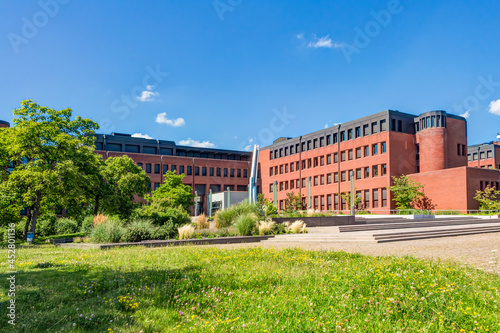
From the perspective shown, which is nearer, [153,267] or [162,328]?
[162,328]

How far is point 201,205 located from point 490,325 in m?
76.2

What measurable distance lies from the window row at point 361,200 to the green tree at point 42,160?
40454 millimetres

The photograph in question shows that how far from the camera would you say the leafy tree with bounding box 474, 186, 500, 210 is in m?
43.4

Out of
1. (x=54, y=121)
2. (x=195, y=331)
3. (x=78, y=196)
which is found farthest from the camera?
(x=54, y=121)

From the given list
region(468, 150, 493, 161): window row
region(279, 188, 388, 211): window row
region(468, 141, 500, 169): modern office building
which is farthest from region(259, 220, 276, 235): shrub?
region(468, 150, 493, 161): window row

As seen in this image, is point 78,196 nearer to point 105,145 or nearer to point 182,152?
point 105,145

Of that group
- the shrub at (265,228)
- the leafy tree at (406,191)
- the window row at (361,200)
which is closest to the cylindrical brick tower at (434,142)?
the leafy tree at (406,191)

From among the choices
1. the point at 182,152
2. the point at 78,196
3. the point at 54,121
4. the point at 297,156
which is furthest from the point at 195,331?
the point at 182,152

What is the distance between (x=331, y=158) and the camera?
6412cm

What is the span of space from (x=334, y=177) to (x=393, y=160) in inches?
482

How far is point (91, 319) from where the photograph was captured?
5391 mm

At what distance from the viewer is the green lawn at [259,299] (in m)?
5.06

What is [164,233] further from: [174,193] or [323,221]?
[174,193]

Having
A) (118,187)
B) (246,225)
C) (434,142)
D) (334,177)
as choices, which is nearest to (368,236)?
(246,225)
